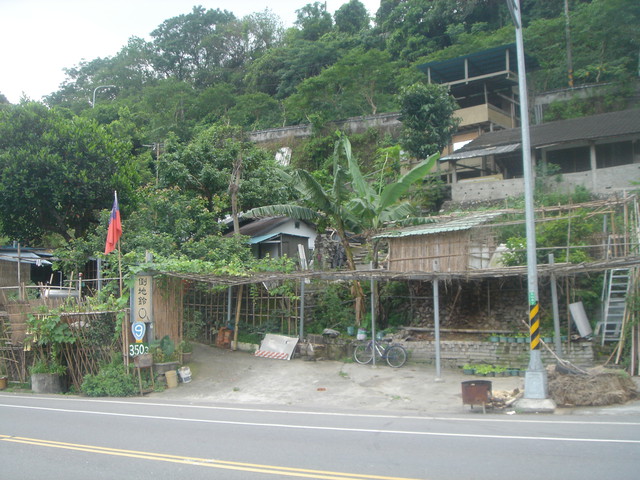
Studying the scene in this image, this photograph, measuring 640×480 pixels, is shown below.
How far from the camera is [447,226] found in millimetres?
18469

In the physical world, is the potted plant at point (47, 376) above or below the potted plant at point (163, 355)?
below

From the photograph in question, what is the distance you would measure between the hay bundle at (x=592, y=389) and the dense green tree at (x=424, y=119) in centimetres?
1868

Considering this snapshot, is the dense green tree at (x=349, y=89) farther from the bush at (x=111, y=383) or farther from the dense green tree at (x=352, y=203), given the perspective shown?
the bush at (x=111, y=383)

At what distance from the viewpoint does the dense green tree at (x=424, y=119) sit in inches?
1164

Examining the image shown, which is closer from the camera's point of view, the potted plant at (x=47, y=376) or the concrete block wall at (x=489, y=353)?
the concrete block wall at (x=489, y=353)

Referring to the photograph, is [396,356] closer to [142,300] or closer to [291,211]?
[291,211]

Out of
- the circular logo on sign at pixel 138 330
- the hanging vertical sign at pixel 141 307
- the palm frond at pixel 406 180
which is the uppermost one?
the palm frond at pixel 406 180

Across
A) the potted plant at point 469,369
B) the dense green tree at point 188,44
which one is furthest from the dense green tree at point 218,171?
the dense green tree at point 188,44

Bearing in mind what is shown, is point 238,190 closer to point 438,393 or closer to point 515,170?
point 438,393

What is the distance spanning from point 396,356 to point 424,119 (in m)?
16.2

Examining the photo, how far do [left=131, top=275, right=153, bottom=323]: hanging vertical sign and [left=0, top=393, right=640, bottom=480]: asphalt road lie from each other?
4621mm

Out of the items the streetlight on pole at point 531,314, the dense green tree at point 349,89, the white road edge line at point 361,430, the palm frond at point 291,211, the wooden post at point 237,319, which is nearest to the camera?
the white road edge line at point 361,430

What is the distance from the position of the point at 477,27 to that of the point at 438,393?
115 feet

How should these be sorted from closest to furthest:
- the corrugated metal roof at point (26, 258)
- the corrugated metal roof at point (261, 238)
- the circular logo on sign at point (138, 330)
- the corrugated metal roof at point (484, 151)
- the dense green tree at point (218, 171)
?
the circular logo on sign at point (138, 330), the dense green tree at point (218, 171), the corrugated metal roof at point (261, 238), the corrugated metal roof at point (26, 258), the corrugated metal roof at point (484, 151)
